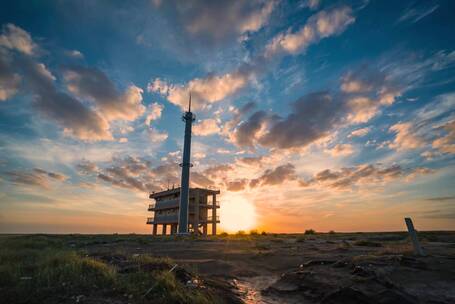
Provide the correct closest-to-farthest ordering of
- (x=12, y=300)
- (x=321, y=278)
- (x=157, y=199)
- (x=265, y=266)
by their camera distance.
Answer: (x=12, y=300), (x=321, y=278), (x=265, y=266), (x=157, y=199)

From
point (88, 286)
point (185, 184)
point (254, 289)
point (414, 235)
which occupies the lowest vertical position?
point (254, 289)

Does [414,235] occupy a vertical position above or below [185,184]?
below

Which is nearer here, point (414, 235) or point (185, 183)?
point (414, 235)

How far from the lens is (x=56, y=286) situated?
18.8ft

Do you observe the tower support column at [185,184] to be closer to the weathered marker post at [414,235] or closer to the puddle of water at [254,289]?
the puddle of water at [254,289]

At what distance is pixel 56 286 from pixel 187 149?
37.8 m

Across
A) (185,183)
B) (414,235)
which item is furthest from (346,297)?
(185,183)

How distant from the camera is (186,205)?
4144 cm

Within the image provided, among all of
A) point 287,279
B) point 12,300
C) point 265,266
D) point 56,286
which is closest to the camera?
point 12,300

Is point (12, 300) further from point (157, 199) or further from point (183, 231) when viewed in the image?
point (157, 199)

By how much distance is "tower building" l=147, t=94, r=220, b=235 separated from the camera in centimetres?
4159

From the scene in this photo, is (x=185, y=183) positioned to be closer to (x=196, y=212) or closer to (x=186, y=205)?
(x=186, y=205)

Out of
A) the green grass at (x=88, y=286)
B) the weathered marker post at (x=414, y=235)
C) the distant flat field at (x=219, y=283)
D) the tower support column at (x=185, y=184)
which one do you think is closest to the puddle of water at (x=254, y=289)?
the distant flat field at (x=219, y=283)

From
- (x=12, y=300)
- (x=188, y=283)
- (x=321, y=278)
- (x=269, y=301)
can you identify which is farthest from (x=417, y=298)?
(x=12, y=300)
